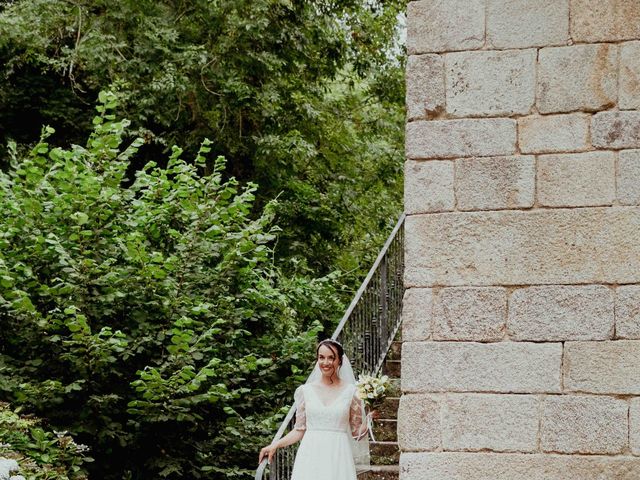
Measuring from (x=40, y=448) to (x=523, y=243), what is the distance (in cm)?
406

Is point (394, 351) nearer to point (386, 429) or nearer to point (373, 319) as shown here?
point (373, 319)

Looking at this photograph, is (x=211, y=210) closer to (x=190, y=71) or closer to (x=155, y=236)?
(x=155, y=236)

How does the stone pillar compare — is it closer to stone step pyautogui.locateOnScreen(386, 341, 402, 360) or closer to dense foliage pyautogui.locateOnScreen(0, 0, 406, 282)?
stone step pyautogui.locateOnScreen(386, 341, 402, 360)

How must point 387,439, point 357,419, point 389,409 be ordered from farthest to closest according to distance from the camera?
point 389,409
point 387,439
point 357,419

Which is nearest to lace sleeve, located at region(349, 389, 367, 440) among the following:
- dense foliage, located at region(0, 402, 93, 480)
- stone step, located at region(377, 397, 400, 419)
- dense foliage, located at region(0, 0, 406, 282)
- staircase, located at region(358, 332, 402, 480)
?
staircase, located at region(358, 332, 402, 480)

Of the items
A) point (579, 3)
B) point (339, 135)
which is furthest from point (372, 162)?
point (579, 3)

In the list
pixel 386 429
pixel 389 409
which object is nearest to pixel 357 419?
pixel 386 429

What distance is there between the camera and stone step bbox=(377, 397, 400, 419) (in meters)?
8.07

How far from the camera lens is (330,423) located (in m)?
6.56

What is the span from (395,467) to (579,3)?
11.9ft

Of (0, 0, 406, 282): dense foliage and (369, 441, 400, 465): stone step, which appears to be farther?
(0, 0, 406, 282): dense foliage

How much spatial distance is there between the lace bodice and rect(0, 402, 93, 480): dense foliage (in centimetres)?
164

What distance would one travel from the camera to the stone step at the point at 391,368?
8.81 m

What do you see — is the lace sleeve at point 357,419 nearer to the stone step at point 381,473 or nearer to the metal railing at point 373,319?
the stone step at point 381,473
